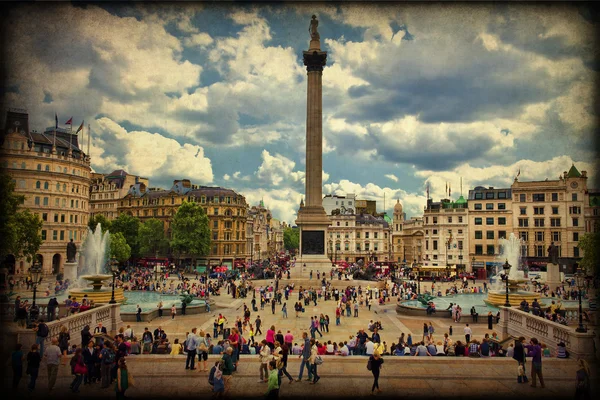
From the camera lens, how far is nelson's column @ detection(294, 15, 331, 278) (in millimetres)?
58219

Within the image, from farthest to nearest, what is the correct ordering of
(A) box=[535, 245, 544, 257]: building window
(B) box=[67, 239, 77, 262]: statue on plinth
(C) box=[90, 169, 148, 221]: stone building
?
(C) box=[90, 169, 148, 221]: stone building, (A) box=[535, 245, 544, 257]: building window, (B) box=[67, 239, 77, 262]: statue on plinth

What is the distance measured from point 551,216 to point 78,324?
73.4 meters

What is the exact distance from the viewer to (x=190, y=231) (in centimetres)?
7975

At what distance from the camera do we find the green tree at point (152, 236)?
273 ft

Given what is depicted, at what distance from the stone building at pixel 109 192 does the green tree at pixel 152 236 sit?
55.1ft

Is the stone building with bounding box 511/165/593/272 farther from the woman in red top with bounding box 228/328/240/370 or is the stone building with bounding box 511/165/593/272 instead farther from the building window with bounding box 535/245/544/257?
the woman in red top with bounding box 228/328/240/370

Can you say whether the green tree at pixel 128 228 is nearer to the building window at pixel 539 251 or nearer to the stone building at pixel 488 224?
the stone building at pixel 488 224

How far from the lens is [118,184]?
9925 centimetres

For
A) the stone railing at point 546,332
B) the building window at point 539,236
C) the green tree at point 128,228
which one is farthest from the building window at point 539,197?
the green tree at point 128,228

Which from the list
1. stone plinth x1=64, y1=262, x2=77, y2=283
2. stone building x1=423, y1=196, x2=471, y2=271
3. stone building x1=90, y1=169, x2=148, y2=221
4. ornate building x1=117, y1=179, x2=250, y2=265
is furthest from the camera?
stone building x1=90, y1=169, x2=148, y2=221

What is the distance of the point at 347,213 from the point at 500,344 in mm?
90960

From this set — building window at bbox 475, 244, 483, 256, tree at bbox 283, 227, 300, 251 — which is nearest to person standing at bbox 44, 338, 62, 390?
building window at bbox 475, 244, 483, 256

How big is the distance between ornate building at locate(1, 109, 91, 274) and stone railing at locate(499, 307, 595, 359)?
5557 cm

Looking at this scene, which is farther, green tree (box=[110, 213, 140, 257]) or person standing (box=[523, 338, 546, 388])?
green tree (box=[110, 213, 140, 257])
